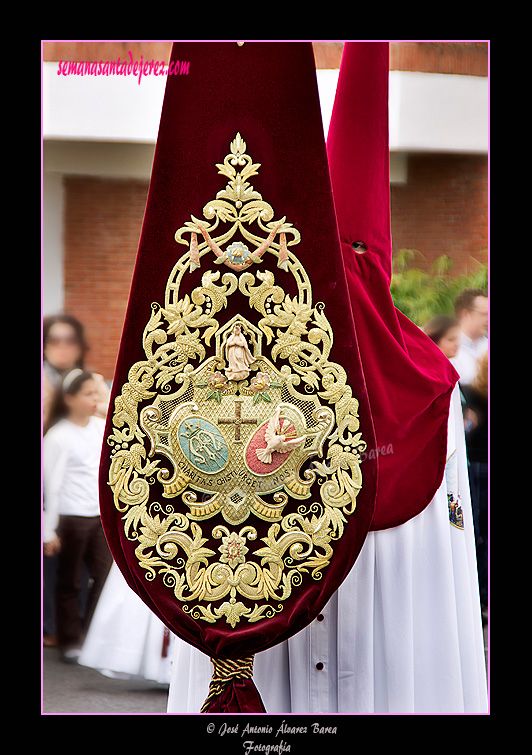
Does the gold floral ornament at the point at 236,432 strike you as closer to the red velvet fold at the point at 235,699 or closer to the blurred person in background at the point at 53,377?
the red velvet fold at the point at 235,699

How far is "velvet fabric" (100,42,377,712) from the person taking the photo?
64.8 inches

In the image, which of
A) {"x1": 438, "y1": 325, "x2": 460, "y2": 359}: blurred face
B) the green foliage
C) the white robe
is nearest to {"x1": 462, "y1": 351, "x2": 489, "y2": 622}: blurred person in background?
{"x1": 438, "y1": 325, "x2": 460, "y2": 359}: blurred face

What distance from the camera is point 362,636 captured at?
6.24 ft

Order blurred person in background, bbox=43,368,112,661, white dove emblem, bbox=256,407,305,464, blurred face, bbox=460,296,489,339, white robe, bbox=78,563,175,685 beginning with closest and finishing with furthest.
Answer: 1. white dove emblem, bbox=256,407,305,464
2. white robe, bbox=78,563,175,685
3. blurred person in background, bbox=43,368,112,661
4. blurred face, bbox=460,296,489,339

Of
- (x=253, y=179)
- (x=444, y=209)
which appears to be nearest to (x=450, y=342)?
(x=444, y=209)

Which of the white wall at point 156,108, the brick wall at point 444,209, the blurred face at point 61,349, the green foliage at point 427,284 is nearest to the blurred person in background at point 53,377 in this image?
the blurred face at point 61,349

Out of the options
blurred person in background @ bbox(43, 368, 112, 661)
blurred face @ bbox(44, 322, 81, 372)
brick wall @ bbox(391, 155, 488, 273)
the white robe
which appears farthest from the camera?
brick wall @ bbox(391, 155, 488, 273)

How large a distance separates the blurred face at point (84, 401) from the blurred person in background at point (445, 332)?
170 cm

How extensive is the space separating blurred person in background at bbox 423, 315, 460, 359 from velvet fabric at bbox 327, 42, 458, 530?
1605 millimetres

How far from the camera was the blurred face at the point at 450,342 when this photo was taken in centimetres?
373

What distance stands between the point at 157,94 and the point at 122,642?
322cm

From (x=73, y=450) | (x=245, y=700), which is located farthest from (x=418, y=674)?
(x=73, y=450)

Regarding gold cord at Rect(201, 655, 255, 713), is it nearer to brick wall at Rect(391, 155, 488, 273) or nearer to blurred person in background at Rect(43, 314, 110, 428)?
blurred person in background at Rect(43, 314, 110, 428)
